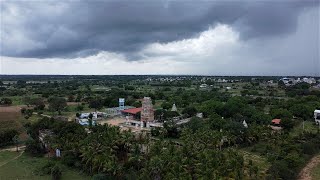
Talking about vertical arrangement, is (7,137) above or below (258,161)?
above

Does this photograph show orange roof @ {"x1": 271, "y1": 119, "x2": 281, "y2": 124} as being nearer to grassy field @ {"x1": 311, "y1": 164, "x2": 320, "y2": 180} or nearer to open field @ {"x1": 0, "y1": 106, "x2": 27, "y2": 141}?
grassy field @ {"x1": 311, "y1": 164, "x2": 320, "y2": 180}

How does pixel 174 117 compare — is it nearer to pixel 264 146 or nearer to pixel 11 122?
pixel 264 146

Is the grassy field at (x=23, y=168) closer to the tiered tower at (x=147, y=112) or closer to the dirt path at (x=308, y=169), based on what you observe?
the tiered tower at (x=147, y=112)

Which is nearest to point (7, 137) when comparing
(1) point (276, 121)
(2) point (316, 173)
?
(2) point (316, 173)

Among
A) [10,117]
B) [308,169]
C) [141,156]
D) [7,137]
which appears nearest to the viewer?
[141,156]

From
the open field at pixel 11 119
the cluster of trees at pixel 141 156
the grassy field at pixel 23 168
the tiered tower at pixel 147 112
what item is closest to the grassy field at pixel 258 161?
the cluster of trees at pixel 141 156

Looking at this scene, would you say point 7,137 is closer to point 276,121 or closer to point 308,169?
point 308,169

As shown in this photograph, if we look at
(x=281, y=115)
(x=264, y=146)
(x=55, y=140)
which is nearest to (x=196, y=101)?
(x=281, y=115)
